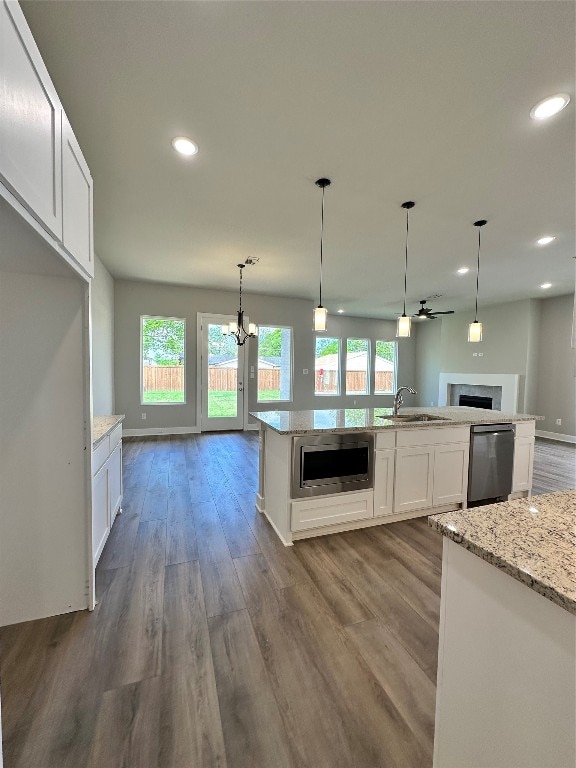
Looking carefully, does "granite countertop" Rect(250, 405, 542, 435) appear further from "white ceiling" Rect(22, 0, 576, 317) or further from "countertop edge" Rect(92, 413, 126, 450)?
"white ceiling" Rect(22, 0, 576, 317)

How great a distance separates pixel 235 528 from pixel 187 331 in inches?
177

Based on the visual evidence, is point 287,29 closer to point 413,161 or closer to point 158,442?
point 413,161

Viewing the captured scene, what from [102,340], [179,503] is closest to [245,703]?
[179,503]

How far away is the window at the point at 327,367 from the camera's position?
26.0ft

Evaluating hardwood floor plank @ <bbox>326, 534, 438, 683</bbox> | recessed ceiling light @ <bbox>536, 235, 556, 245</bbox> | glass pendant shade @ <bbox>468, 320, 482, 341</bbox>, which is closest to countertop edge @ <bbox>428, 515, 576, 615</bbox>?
hardwood floor plank @ <bbox>326, 534, 438, 683</bbox>

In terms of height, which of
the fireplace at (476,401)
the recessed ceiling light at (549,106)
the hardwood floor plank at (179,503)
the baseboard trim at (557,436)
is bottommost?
the hardwood floor plank at (179,503)

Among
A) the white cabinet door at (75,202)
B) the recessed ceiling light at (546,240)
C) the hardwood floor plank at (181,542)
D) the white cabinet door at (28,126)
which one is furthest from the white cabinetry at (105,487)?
the recessed ceiling light at (546,240)

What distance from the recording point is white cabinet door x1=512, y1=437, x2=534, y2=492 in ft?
10.9

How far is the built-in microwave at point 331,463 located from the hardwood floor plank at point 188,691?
1.02m

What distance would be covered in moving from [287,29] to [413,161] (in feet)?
4.23

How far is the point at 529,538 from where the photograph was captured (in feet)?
2.86

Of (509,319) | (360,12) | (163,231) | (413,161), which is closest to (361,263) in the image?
(413,161)

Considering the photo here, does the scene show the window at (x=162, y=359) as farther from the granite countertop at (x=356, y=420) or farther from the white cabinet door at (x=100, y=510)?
the white cabinet door at (x=100, y=510)

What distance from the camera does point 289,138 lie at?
6.84 ft
